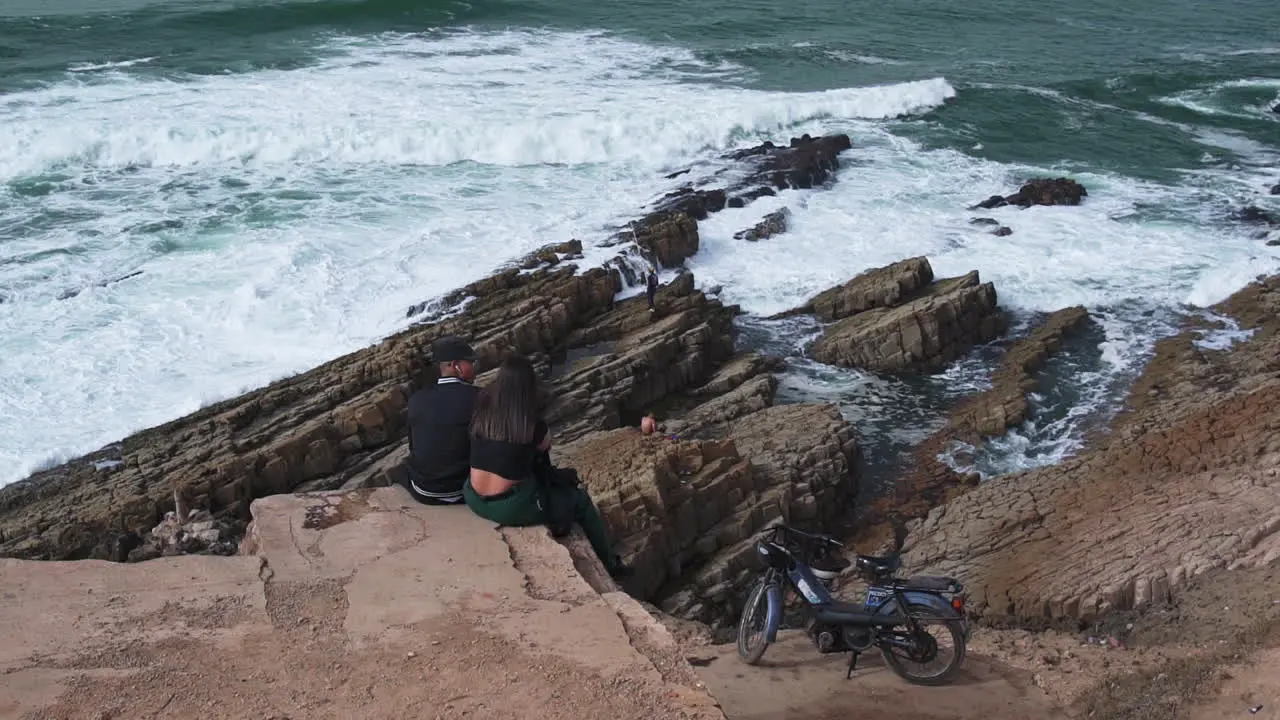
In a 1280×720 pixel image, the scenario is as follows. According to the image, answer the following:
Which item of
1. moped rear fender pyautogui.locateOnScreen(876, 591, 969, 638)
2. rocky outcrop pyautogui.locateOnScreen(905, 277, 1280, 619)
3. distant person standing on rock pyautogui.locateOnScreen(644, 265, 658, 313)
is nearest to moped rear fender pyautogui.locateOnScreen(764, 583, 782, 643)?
moped rear fender pyautogui.locateOnScreen(876, 591, 969, 638)

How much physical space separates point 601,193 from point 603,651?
19394 mm

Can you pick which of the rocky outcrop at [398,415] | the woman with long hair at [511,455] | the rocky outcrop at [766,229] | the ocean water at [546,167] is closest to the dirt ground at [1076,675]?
the woman with long hair at [511,455]

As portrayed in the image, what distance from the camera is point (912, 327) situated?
17.4m

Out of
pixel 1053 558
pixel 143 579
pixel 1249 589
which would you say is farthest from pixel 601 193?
pixel 143 579

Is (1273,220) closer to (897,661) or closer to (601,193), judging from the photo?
(601,193)

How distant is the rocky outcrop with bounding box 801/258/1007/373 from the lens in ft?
56.5

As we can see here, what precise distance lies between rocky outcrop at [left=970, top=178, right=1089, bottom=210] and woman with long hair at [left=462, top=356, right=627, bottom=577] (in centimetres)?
1922

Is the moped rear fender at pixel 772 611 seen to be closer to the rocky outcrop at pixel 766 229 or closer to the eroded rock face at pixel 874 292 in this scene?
the eroded rock face at pixel 874 292

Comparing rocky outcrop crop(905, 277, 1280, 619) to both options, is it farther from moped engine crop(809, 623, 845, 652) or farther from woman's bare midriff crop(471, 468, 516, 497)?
woman's bare midriff crop(471, 468, 516, 497)

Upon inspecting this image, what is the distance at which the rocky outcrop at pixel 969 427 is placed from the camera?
1339 centimetres

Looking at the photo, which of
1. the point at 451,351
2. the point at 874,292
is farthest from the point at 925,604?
the point at 874,292

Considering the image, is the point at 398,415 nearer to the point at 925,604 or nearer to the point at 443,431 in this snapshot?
the point at 443,431

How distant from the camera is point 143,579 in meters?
6.34

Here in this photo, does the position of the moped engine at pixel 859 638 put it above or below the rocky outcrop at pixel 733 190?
above
